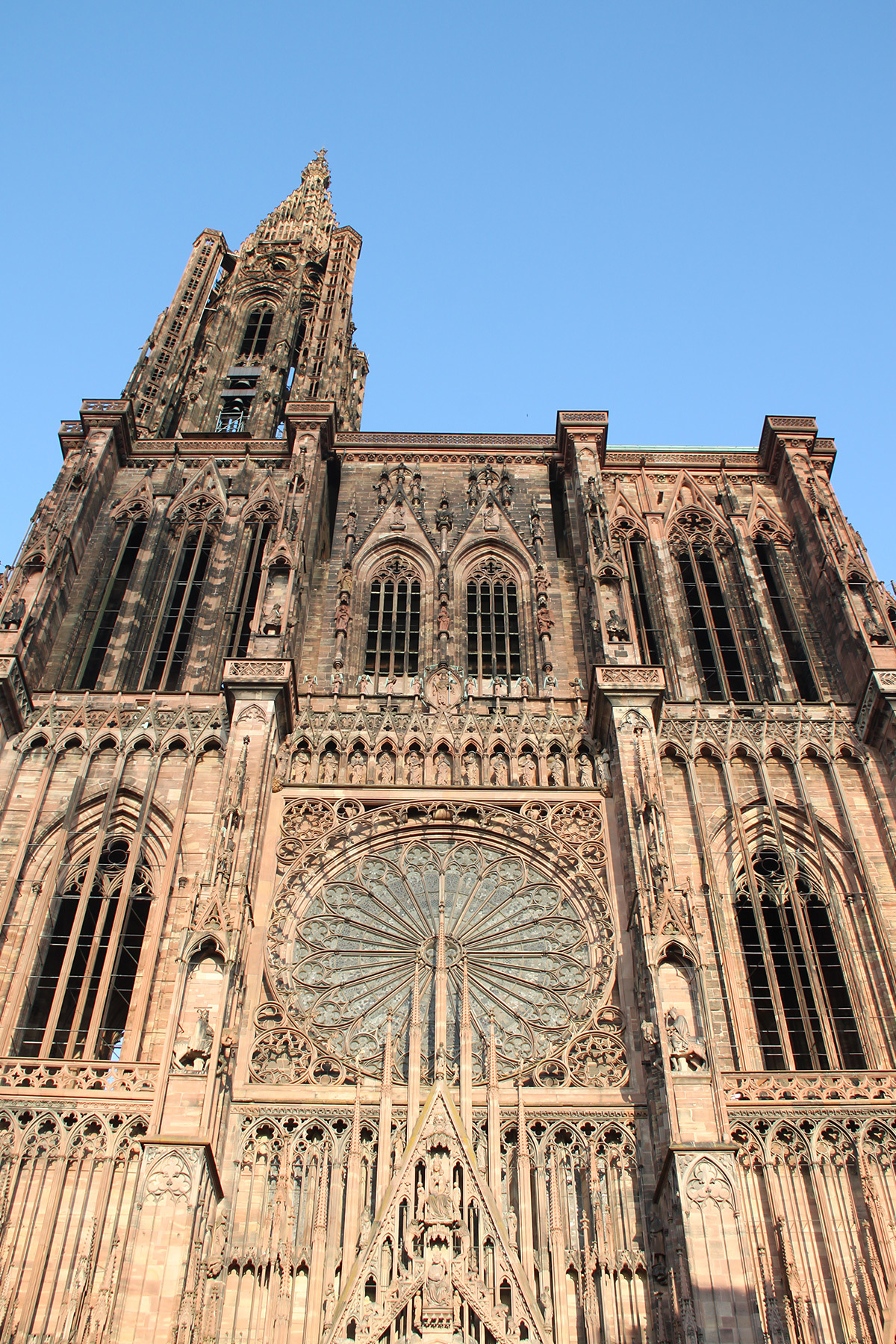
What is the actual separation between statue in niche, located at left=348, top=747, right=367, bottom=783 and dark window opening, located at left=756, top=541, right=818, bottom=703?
8.37 m

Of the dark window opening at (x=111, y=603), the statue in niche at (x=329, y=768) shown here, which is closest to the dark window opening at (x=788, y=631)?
the statue in niche at (x=329, y=768)

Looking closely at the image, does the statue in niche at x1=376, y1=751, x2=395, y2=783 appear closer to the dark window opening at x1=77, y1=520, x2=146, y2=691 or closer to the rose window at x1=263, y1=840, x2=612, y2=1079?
the rose window at x1=263, y1=840, x2=612, y2=1079

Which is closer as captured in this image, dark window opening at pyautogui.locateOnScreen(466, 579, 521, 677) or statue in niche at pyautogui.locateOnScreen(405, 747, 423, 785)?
statue in niche at pyautogui.locateOnScreen(405, 747, 423, 785)

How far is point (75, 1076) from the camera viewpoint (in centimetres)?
1819

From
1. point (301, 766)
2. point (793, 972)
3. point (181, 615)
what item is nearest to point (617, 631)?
point (301, 766)

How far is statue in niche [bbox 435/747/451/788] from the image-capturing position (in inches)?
882

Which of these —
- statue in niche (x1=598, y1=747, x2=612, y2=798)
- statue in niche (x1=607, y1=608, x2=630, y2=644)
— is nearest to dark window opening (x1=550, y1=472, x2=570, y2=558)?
statue in niche (x1=607, y1=608, x2=630, y2=644)

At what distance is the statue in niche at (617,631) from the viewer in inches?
923

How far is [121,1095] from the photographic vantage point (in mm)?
17859

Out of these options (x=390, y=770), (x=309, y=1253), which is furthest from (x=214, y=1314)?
(x=390, y=770)

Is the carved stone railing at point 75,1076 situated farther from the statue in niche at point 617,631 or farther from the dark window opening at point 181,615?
the statue in niche at point 617,631

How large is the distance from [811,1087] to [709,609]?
444 inches

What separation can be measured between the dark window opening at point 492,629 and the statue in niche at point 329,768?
146 inches

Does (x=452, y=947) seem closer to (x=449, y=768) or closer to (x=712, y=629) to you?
(x=449, y=768)
